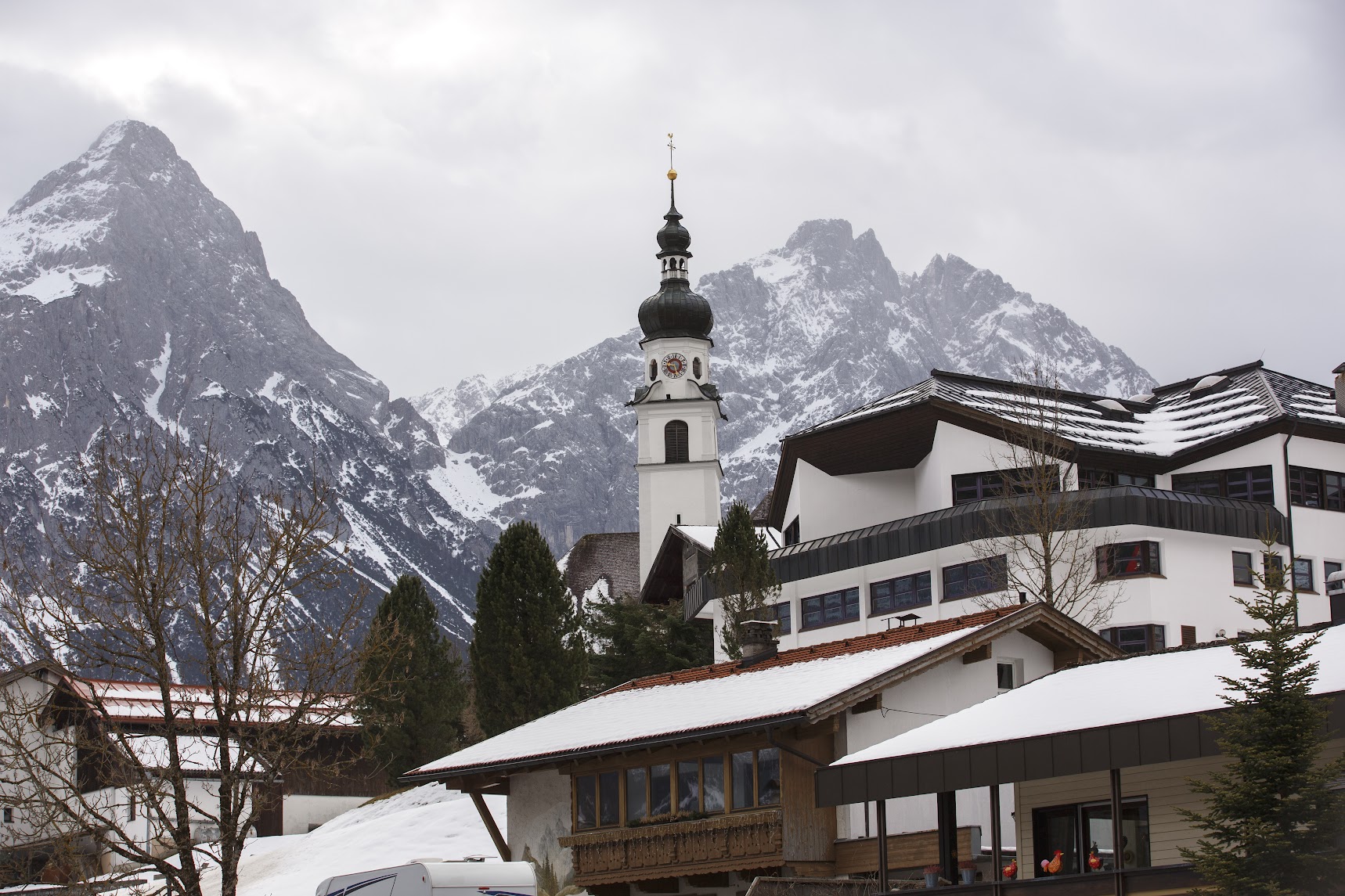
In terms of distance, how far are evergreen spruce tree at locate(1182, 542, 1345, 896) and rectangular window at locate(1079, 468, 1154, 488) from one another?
34.7m

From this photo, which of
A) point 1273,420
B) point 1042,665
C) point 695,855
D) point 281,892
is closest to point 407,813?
point 281,892

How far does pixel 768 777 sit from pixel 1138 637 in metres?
20.3

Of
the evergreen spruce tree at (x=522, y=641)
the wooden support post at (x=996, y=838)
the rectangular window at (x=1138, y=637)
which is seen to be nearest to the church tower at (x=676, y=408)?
the evergreen spruce tree at (x=522, y=641)

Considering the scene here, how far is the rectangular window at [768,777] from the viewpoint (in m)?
30.6

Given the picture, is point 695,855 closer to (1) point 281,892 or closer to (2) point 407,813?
(1) point 281,892

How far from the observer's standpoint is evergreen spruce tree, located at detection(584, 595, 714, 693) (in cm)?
6056

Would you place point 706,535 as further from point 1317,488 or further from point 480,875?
point 480,875

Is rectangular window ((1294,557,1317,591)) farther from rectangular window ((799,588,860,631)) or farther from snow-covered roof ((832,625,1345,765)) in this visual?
snow-covered roof ((832,625,1345,765))

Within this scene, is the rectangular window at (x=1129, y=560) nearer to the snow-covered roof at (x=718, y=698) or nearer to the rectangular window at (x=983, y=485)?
the rectangular window at (x=983, y=485)

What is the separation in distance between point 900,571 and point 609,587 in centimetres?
5729

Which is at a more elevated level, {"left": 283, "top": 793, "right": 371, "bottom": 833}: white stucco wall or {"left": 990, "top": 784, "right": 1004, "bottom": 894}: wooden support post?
{"left": 990, "top": 784, "right": 1004, "bottom": 894}: wooden support post

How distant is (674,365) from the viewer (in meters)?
107

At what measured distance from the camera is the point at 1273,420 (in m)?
52.7

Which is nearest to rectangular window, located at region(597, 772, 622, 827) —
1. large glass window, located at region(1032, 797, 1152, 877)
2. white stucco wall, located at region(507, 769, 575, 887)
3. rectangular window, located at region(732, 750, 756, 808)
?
white stucco wall, located at region(507, 769, 575, 887)
